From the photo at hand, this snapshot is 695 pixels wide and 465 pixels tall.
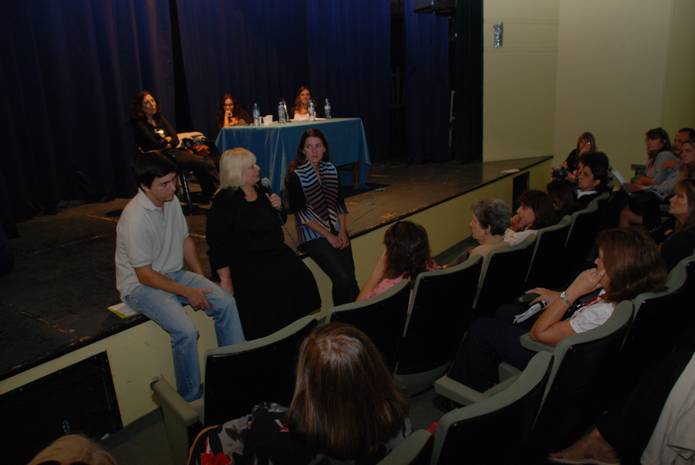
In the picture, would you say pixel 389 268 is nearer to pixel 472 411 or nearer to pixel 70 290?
pixel 472 411

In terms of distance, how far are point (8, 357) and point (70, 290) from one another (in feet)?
2.68

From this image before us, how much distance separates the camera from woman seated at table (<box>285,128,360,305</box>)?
3193 millimetres

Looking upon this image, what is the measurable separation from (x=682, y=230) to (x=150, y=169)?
2.70 m

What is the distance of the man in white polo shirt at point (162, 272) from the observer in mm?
2291

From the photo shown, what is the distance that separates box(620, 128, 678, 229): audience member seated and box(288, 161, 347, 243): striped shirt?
2.44 m

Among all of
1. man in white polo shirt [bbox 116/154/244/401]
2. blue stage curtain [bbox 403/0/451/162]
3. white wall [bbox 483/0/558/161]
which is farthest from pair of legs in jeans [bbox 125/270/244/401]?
blue stage curtain [bbox 403/0/451/162]

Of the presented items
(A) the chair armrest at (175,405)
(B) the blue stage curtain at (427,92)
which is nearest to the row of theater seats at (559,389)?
(A) the chair armrest at (175,405)

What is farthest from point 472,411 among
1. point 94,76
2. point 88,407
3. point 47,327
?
point 94,76

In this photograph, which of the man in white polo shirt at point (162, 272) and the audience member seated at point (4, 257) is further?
the audience member seated at point (4, 257)

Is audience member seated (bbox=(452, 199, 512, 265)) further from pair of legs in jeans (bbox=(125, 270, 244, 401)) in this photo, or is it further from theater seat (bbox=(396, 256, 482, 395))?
pair of legs in jeans (bbox=(125, 270, 244, 401))

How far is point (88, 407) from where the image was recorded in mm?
2229

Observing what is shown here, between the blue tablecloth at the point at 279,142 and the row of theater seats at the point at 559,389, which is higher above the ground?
the blue tablecloth at the point at 279,142

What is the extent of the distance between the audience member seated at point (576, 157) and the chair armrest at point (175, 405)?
14.5ft

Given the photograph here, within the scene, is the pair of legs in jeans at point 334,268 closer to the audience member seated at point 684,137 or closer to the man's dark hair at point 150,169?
the man's dark hair at point 150,169
